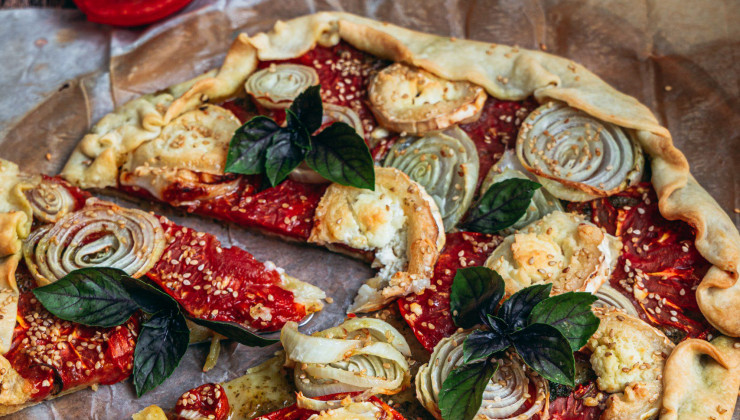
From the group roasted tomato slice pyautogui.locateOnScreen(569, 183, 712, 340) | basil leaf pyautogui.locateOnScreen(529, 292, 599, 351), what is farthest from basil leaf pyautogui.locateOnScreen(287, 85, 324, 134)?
basil leaf pyautogui.locateOnScreen(529, 292, 599, 351)

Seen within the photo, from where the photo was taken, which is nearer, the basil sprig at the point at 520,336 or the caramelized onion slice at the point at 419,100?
the basil sprig at the point at 520,336

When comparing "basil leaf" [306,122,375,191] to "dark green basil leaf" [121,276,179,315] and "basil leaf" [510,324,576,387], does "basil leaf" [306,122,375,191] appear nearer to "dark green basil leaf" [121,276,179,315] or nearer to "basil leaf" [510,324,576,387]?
"dark green basil leaf" [121,276,179,315]

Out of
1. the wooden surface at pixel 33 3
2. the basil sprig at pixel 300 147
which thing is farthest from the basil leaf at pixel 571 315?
the wooden surface at pixel 33 3

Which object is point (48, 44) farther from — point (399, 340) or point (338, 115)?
point (399, 340)

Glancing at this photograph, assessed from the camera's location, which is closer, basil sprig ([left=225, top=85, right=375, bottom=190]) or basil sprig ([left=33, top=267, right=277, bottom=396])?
basil sprig ([left=33, top=267, right=277, bottom=396])

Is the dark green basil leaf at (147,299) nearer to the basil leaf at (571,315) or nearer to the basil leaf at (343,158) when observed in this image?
the basil leaf at (343,158)
